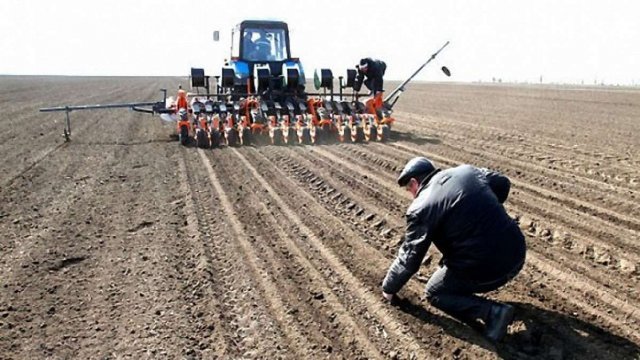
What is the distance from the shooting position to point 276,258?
5.23 metres

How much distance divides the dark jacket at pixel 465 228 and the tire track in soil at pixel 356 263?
413 millimetres

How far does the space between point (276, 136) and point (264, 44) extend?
11.7 feet

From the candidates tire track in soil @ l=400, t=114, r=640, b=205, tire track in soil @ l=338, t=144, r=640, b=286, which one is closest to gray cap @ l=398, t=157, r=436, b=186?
tire track in soil @ l=338, t=144, r=640, b=286

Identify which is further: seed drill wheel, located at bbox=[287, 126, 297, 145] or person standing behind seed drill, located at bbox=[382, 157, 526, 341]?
seed drill wheel, located at bbox=[287, 126, 297, 145]

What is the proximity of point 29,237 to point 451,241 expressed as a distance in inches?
175

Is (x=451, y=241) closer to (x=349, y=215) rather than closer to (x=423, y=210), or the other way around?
(x=423, y=210)

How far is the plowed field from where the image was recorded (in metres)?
3.82

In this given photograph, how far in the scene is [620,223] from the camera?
20.4ft

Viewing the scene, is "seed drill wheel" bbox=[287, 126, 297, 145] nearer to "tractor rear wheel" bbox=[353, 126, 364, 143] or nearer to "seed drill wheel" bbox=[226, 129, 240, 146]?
"seed drill wheel" bbox=[226, 129, 240, 146]

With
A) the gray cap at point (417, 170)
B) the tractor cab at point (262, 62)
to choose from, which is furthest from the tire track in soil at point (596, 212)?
the tractor cab at point (262, 62)

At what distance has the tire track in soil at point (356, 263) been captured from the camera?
384cm

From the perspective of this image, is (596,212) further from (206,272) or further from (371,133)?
(371,133)

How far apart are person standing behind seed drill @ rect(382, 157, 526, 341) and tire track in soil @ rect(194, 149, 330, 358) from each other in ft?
2.80

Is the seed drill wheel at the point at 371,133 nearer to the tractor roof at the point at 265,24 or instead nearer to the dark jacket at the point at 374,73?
the dark jacket at the point at 374,73
